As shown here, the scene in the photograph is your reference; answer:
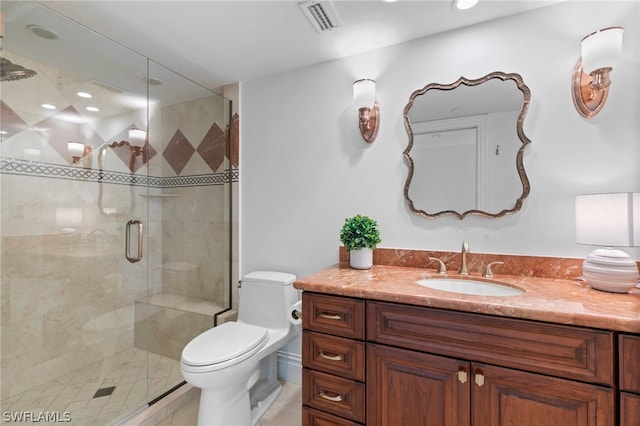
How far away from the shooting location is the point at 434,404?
115cm

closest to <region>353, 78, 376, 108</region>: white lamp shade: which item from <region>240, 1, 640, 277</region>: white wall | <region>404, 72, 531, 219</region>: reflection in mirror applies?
<region>240, 1, 640, 277</region>: white wall

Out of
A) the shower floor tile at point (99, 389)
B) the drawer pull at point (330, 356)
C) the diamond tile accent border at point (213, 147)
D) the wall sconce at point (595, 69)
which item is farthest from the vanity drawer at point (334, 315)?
the diamond tile accent border at point (213, 147)

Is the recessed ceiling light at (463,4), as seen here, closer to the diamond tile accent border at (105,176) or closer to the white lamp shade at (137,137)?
the diamond tile accent border at (105,176)

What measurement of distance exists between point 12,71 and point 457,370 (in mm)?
2659

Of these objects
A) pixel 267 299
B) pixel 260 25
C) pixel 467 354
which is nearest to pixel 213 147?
pixel 260 25

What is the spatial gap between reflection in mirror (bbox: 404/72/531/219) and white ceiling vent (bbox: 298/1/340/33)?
64cm

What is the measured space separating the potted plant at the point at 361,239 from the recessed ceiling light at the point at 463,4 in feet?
3.95

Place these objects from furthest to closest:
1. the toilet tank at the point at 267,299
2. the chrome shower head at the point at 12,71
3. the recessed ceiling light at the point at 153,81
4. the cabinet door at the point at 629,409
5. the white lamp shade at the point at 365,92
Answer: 1. the recessed ceiling light at the point at 153,81
2. the toilet tank at the point at 267,299
3. the white lamp shade at the point at 365,92
4. the chrome shower head at the point at 12,71
5. the cabinet door at the point at 629,409

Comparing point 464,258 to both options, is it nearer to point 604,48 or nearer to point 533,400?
point 533,400

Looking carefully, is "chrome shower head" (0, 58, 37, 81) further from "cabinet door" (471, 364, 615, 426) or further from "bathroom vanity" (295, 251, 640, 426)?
"cabinet door" (471, 364, 615, 426)

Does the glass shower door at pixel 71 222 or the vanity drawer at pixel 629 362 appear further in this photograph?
the glass shower door at pixel 71 222

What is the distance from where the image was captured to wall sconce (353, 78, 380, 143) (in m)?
1.81

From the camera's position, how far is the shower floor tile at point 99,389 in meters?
1.63

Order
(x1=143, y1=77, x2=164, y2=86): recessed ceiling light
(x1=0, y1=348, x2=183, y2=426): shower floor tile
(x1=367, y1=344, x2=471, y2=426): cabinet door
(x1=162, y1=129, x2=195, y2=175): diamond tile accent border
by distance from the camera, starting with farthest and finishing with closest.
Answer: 1. (x1=162, y1=129, x2=195, y2=175): diamond tile accent border
2. (x1=143, y1=77, x2=164, y2=86): recessed ceiling light
3. (x1=0, y1=348, x2=183, y2=426): shower floor tile
4. (x1=367, y1=344, x2=471, y2=426): cabinet door
